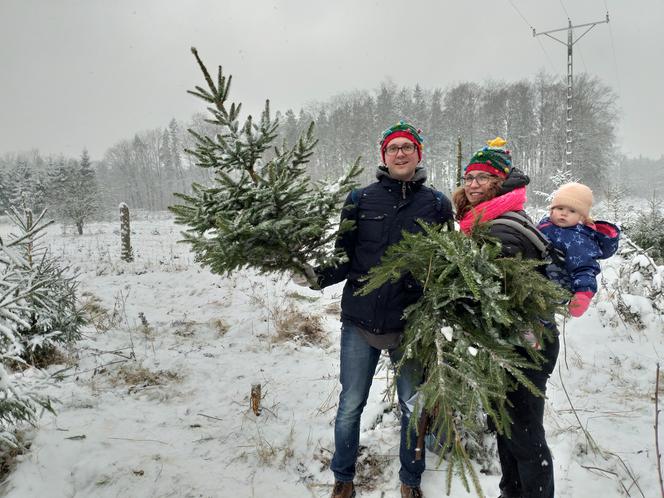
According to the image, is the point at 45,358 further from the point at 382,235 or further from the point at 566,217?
the point at 566,217

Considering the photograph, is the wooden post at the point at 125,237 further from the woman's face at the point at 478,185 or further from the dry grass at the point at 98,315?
the woman's face at the point at 478,185

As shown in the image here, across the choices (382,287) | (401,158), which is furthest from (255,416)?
(401,158)

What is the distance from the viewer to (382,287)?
2.28 m

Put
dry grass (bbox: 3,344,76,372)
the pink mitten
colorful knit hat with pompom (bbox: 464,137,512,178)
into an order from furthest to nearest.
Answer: dry grass (bbox: 3,344,76,372), colorful knit hat with pompom (bbox: 464,137,512,178), the pink mitten

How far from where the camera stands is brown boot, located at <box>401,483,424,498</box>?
2.54 metres

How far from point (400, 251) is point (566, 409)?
3.08m

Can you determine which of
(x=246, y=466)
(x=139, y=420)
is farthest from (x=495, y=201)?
(x=139, y=420)

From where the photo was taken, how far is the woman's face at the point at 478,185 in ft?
6.91

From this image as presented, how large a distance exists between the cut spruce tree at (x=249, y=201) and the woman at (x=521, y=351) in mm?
881

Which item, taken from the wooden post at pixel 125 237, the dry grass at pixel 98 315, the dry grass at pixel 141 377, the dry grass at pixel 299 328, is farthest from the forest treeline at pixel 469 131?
the dry grass at pixel 141 377

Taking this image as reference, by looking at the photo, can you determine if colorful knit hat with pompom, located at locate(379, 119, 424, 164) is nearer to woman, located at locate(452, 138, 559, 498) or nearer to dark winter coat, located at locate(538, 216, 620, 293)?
woman, located at locate(452, 138, 559, 498)

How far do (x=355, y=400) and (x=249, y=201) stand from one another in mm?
1629

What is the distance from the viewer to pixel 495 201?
1.97 metres

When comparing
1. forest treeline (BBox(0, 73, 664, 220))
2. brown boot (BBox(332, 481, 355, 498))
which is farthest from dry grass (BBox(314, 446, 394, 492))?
forest treeline (BBox(0, 73, 664, 220))
